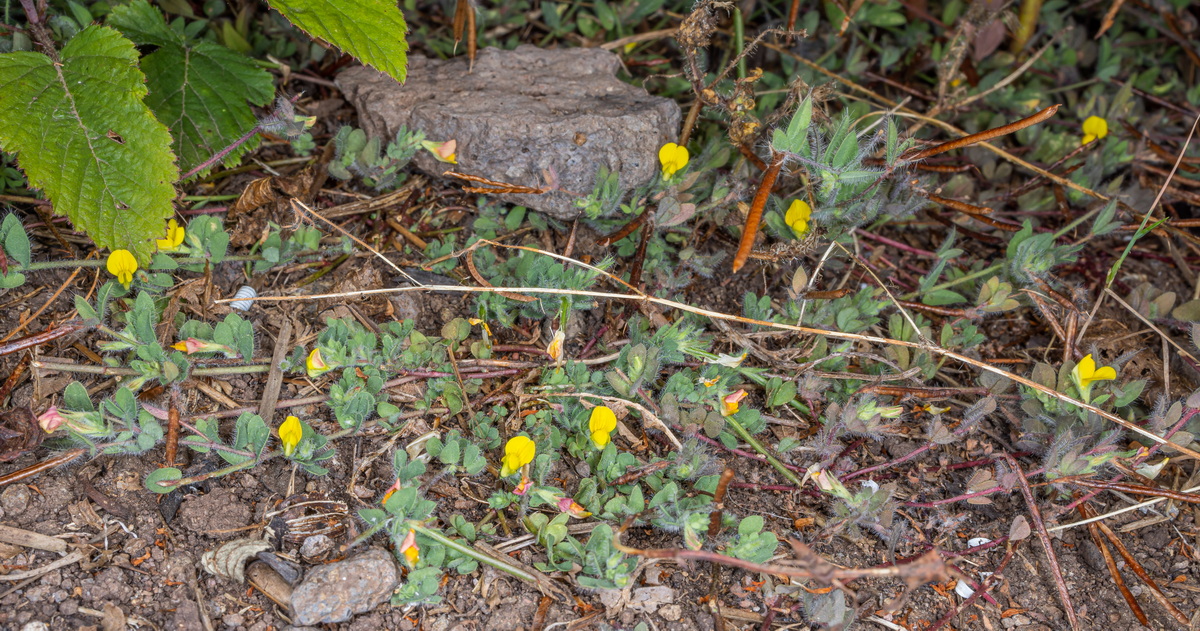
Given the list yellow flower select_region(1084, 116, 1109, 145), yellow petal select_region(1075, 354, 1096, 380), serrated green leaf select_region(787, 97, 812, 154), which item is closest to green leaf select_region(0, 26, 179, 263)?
serrated green leaf select_region(787, 97, 812, 154)

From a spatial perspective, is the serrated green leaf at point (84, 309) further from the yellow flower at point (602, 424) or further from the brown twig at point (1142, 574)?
the brown twig at point (1142, 574)

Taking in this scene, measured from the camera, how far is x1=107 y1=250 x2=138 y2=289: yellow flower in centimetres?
221

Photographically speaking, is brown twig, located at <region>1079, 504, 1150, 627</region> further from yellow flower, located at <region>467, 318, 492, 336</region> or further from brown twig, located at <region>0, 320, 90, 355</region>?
brown twig, located at <region>0, 320, 90, 355</region>

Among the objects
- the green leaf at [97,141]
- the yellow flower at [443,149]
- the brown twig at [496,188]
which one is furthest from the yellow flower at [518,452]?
the green leaf at [97,141]

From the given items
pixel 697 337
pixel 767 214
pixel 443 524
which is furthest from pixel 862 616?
pixel 767 214

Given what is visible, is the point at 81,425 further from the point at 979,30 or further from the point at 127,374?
the point at 979,30

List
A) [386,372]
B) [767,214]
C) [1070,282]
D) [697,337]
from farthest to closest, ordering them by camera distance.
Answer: [1070,282] < [767,214] < [697,337] < [386,372]

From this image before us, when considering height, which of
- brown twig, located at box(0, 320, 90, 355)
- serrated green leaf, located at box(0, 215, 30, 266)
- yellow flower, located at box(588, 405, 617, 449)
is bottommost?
yellow flower, located at box(588, 405, 617, 449)

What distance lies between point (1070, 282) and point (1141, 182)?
0.56 meters

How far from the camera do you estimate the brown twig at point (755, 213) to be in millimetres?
2270

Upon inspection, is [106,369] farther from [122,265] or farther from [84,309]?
[122,265]

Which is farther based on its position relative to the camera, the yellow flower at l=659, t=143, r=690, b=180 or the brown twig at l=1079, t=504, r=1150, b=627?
the yellow flower at l=659, t=143, r=690, b=180

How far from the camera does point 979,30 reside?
124 inches

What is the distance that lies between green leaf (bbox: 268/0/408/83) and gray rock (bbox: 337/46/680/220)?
317mm
